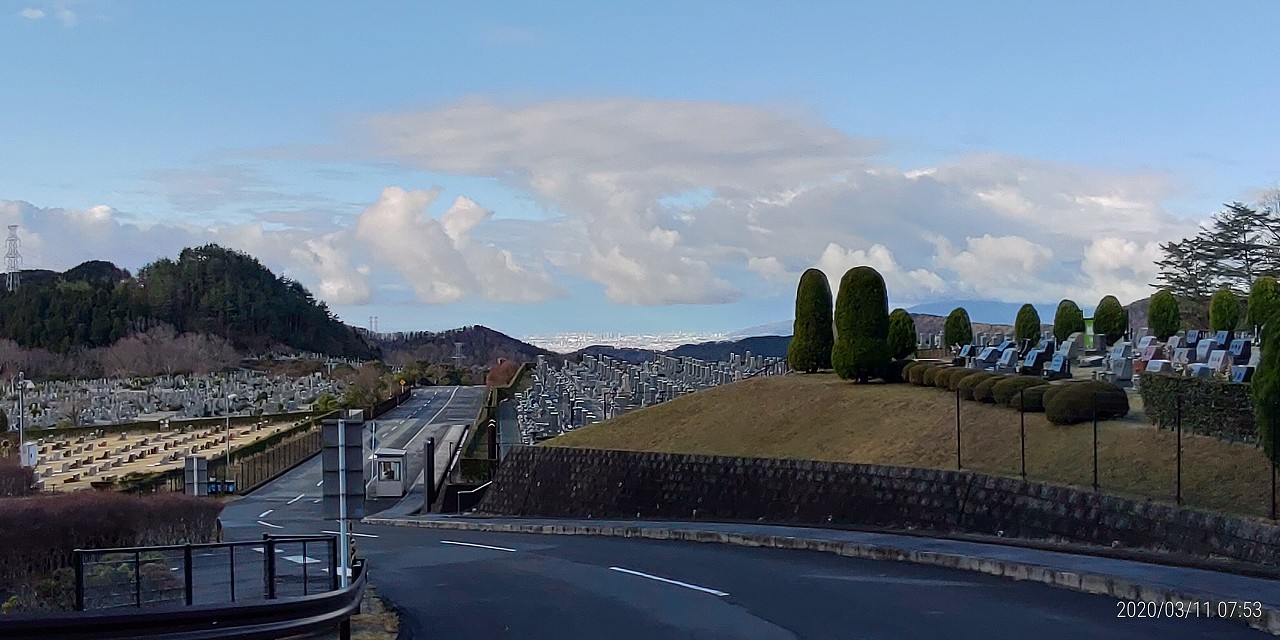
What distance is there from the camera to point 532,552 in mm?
25812

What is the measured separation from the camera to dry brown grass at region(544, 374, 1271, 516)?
18656 mm

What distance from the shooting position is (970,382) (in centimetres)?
2958

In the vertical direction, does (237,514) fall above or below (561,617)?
below

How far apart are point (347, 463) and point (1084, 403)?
602 inches

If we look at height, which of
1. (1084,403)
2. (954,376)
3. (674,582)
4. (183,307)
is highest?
(183,307)

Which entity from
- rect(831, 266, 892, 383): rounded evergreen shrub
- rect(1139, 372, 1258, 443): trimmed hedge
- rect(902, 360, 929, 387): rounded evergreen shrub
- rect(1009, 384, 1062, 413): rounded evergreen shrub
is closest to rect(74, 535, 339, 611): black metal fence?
rect(1139, 372, 1258, 443): trimmed hedge

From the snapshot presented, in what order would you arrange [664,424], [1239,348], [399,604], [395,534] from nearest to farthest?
[399,604]
[1239,348]
[395,534]
[664,424]

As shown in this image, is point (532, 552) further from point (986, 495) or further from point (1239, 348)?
point (1239, 348)

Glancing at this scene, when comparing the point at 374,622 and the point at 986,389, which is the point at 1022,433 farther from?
the point at 374,622

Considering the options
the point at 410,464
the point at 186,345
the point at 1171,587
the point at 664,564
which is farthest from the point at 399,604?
the point at 186,345

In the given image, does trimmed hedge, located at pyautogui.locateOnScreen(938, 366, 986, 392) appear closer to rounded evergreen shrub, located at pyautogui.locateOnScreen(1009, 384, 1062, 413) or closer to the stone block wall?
rounded evergreen shrub, located at pyautogui.locateOnScreen(1009, 384, 1062, 413)

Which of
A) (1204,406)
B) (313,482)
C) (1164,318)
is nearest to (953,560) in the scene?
(1204,406)

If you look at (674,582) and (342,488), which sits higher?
(342,488)

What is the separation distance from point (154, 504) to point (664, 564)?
932 centimetres
